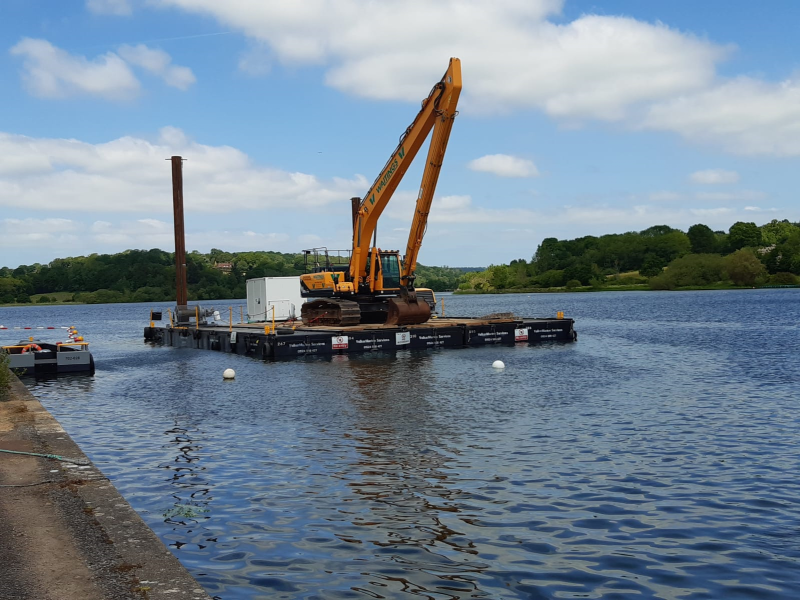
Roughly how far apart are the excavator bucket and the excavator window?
1.30 metres

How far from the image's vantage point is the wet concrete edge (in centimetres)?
597

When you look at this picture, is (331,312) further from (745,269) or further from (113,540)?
(745,269)

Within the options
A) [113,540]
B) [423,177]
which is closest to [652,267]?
[423,177]

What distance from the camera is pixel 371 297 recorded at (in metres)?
37.6

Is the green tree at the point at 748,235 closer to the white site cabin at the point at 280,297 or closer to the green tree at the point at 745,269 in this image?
the green tree at the point at 745,269

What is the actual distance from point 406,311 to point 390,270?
2981mm

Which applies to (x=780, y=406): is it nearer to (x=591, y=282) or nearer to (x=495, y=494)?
(x=495, y=494)

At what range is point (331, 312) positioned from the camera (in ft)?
123

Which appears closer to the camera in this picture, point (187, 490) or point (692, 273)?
point (187, 490)

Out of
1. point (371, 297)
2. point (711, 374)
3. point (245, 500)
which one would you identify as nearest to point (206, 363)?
point (371, 297)

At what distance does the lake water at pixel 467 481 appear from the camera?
25.9ft

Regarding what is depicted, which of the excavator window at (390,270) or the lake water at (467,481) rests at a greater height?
the excavator window at (390,270)

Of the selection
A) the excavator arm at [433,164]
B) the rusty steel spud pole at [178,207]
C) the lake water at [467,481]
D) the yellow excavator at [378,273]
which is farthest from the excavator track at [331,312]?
the lake water at [467,481]

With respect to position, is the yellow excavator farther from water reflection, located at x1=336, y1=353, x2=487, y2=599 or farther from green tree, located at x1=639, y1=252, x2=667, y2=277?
green tree, located at x1=639, y1=252, x2=667, y2=277
